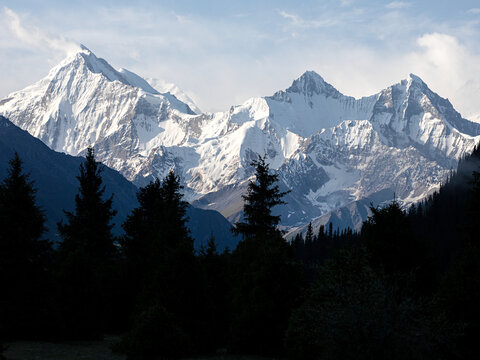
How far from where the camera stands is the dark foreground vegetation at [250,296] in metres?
23.2

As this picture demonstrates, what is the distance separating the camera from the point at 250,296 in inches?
1444

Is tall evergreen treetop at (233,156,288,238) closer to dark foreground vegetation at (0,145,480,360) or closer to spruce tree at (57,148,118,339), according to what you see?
dark foreground vegetation at (0,145,480,360)

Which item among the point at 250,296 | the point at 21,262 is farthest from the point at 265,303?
the point at 21,262

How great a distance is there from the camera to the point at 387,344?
22.2 meters

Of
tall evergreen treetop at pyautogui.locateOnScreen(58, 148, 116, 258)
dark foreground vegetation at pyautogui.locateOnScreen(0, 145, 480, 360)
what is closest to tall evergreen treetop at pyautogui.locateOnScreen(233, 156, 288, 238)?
dark foreground vegetation at pyautogui.locateOnScreen(0, 145, 480, 360)

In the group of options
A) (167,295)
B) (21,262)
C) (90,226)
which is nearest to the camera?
(167,295)

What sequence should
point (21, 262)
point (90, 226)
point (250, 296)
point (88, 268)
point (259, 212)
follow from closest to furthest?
point (21, 262)
point (250, 296)
point (88, 268)
point (90, 226)
point (259, 212)

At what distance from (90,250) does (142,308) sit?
21.4m

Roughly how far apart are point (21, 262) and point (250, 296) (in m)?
13.3

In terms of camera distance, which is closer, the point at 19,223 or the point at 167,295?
the point at 167,295

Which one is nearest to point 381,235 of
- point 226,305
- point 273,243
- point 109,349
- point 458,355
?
point 273,243

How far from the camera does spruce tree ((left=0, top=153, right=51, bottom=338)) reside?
115 ft

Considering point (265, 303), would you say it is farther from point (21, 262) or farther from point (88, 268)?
point (21, 262)

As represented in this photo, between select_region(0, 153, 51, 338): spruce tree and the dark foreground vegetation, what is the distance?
6cm
